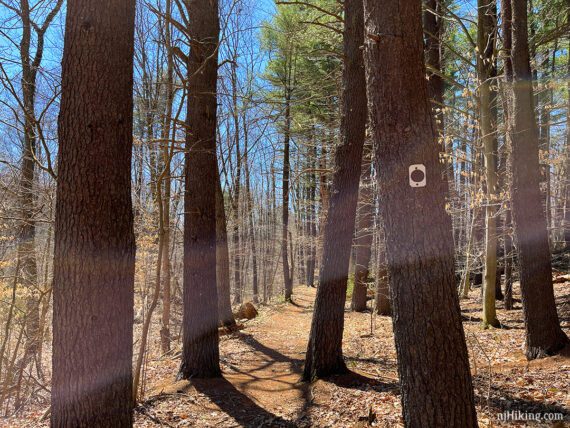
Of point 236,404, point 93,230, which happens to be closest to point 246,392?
point 236,404

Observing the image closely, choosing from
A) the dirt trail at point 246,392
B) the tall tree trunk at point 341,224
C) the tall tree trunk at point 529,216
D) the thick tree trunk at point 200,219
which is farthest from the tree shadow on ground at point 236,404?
the tall tree trunk at point 529,216

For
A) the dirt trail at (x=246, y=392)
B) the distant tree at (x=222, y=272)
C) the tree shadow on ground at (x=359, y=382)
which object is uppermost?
the distant tree at (x=222, y=272)

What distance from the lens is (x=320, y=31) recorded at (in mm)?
9891

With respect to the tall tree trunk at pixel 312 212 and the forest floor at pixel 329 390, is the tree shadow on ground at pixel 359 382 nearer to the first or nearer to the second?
the forest floor at pixel 329 390

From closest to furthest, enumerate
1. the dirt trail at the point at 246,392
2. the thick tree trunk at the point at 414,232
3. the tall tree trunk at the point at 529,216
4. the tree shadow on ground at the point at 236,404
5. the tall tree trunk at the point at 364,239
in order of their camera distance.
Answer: the thick tree trunk at the point at 414,232 < the tree shadow on ground at the point at 236,404 < the dirt trail at the point at 246,392 < the tall tree trunk at the point at 529,216 < the tall tree trunk at the point at 364,239

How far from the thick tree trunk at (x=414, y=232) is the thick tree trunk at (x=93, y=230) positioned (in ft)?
6.32

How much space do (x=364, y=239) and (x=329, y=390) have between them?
745 cm

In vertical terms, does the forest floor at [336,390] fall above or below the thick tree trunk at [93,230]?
below

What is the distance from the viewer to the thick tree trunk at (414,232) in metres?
2.55

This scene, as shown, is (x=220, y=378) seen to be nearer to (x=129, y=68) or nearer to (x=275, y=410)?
(x=275, y=410)

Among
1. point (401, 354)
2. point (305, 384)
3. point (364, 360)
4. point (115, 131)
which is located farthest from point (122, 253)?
point (364, 360)

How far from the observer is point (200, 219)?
18.9ft

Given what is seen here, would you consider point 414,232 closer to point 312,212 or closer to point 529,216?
point 529,216

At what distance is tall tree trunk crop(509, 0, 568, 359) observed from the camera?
5301mm
